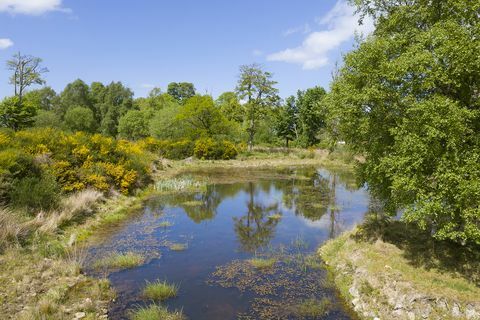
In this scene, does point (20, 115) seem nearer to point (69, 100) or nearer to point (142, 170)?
point (142, 170)

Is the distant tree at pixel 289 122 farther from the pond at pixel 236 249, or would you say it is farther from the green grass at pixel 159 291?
the green grass at pixel 159 291

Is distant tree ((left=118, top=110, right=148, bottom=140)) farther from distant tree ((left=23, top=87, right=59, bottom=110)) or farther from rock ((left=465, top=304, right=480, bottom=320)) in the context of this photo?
rock ((left=465, top=304, right=480, bottom=320))

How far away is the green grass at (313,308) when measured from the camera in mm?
10414

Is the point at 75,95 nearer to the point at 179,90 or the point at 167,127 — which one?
the point at 179,90

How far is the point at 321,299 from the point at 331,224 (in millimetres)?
9448

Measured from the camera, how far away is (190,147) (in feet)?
170

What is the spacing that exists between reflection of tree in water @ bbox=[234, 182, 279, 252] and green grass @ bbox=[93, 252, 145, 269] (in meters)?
5.02

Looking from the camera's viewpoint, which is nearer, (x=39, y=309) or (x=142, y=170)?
(x=39, y=309)

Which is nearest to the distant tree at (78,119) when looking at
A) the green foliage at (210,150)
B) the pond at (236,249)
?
the green foliage at (210,150)

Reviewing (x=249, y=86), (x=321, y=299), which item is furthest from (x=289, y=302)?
(x=249, y=86)

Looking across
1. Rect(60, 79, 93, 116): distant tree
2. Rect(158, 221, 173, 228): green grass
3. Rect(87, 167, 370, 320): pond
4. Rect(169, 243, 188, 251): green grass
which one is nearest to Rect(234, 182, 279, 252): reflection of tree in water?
Rect(87, 167, 370, 320): pond

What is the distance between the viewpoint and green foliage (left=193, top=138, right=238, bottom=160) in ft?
168

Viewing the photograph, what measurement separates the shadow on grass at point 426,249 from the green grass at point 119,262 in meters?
9.47

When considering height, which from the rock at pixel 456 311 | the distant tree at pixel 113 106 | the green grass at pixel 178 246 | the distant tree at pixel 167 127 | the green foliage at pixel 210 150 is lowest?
the green grass at pixel 178 246
